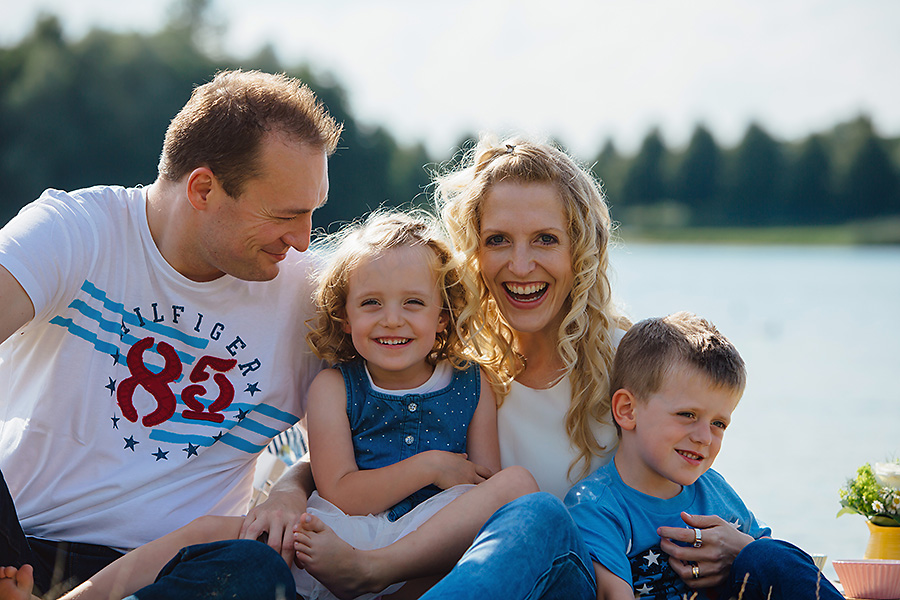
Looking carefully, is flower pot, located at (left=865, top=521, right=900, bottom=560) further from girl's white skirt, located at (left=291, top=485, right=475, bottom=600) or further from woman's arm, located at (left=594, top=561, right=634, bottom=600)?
girl's white skirt, located at (left=291, top=485, right=475, bottom=600)

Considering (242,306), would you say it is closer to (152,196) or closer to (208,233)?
(208,233)

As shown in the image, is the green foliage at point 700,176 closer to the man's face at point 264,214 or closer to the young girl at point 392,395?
the young girl at point 392,395

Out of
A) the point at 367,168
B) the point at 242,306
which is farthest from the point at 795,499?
the point at 367,168

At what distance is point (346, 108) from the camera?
130ft

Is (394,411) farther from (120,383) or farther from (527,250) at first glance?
(120,383)

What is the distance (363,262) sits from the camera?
2754 millimetres

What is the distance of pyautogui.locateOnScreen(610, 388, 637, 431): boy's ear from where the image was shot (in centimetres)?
259

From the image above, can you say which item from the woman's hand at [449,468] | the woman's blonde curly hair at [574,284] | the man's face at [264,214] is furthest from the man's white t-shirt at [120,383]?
the woman's blonde curly hair at [574,284]

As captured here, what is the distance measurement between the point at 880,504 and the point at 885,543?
15 cm

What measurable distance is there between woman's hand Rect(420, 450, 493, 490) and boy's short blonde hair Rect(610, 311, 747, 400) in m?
0.50

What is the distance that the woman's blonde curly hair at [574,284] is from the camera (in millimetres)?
2803

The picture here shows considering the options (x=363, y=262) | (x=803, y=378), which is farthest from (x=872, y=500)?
(x=803, y=378)

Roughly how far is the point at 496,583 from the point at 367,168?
116ft

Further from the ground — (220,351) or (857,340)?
(220,351)
